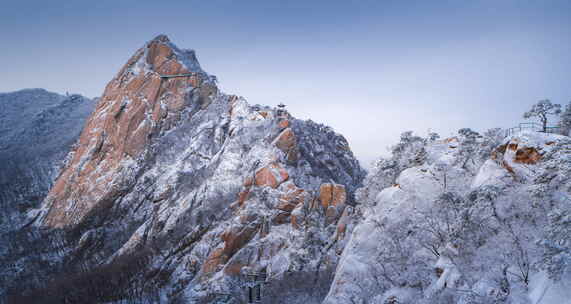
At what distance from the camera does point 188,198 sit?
8519cm

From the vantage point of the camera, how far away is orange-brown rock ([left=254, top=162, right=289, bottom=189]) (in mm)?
68963

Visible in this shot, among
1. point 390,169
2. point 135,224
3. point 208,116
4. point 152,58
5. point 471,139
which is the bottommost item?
point 135,224

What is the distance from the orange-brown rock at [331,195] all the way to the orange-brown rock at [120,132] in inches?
3143

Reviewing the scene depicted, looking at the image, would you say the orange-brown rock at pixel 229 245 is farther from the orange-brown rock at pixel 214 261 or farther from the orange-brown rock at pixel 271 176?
the orange-brown rock at pixel 271 176

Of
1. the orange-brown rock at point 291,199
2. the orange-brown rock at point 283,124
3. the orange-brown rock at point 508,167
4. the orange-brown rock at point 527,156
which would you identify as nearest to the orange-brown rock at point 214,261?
the orange-brown rock at point 291,199

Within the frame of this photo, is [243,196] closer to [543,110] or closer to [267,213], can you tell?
[267,213]

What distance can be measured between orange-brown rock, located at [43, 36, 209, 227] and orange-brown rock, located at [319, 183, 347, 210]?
79.8m

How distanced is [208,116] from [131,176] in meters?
38.5

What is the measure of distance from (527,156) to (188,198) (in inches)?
3259

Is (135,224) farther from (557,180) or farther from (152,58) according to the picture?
(557,180)

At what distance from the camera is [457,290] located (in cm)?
1769

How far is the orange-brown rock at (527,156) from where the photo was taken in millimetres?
22323

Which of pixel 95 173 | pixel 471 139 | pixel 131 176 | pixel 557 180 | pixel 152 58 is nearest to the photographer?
pixel 557 180

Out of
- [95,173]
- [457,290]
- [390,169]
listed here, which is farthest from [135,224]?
[457,290]
